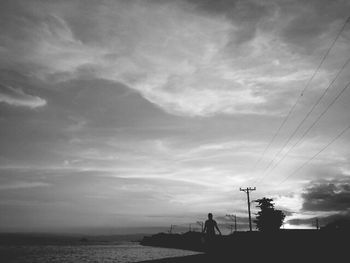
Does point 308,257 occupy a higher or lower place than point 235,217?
lower

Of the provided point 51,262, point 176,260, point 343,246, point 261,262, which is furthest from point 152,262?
point 51,262

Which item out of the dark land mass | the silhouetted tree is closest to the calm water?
the silhouetted tree

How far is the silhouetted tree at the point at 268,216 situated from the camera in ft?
270

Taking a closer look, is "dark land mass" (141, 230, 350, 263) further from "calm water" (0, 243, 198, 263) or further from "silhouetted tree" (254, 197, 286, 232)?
"silhouetted tree" (254, 197, 286, 232)

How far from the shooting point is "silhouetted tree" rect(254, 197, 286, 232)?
270ft

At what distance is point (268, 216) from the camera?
83.2 m

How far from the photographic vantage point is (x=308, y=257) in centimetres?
1020

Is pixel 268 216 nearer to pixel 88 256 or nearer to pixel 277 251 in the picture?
pixel 88 256

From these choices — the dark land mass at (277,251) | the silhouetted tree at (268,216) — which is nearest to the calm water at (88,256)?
the silhouetted tree at (268,216)

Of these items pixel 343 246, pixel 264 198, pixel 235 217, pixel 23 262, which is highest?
pixel 264 198

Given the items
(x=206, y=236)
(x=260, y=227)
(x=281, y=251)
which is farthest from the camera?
(x=260, y=227)

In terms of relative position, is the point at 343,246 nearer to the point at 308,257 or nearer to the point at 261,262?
the point at 308,257

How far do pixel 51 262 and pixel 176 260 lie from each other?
76423 mm

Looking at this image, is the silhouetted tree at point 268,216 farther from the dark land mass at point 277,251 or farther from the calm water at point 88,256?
the dark land mass at point 277,251
